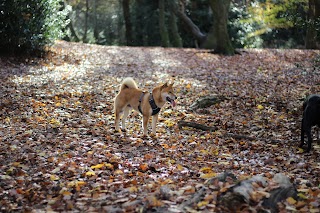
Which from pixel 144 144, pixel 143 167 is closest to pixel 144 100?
pixel 144 144

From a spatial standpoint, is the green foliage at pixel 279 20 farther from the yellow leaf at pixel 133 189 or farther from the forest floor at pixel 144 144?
the yellow leaf at pixel 133 189

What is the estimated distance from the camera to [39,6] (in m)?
19.7

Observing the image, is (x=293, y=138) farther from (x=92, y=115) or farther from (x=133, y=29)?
(x=133, y=29)

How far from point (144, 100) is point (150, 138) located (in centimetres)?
89

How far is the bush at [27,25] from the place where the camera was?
59.7ft

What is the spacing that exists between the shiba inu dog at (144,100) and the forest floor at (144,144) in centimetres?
51

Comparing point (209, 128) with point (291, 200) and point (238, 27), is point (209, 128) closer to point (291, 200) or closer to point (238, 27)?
point (291, 200)

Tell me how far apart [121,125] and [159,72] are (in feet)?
28.6

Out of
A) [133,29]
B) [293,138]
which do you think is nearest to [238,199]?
[293,138]

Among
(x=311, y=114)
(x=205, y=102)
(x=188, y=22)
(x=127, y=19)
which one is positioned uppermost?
(x=127, y=19)

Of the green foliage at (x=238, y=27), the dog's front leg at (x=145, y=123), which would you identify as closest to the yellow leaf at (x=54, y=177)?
the dog's front leg at (x=145, y=123)

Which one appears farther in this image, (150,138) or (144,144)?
(150,138)

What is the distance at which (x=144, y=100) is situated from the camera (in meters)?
8.93

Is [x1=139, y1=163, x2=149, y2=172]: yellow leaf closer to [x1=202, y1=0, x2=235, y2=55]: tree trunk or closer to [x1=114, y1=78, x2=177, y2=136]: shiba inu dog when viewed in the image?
[x1=114, y1=78, x2=177, y2=136]: shiba inu dog
